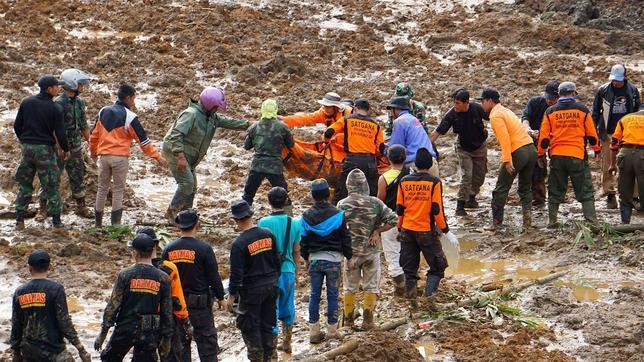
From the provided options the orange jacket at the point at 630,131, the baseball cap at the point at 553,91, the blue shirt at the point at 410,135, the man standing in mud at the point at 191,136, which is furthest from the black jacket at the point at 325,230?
the baseball cap at the point at 553,91

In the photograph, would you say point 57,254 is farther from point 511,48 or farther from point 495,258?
point 511,48

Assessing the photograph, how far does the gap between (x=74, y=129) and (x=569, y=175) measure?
594cm

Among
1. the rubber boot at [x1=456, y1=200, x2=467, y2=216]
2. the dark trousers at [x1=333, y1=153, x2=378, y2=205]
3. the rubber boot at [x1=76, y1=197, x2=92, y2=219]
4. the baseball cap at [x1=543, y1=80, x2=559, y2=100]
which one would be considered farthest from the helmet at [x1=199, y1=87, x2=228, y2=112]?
the baseball cap at [x1=543, y1=80, x2=559, y2=100]

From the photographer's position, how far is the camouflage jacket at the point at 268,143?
11.8 meters

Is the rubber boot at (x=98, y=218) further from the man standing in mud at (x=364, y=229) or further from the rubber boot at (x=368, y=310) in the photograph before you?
the rubber boot at (x=368, y=310)

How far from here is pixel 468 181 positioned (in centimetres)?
1331

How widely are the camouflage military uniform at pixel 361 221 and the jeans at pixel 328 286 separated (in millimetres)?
368

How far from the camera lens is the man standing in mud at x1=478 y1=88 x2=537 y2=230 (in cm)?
1226

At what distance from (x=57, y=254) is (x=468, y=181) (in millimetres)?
5224

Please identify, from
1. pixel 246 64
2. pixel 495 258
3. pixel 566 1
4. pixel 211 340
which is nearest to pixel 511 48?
pixel 566 1

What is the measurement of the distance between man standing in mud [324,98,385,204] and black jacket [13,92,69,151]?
3081 millimetres

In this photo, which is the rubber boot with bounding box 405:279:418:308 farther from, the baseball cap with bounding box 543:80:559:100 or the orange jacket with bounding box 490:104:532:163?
the baseball cap with bounding box 543:80:559:100

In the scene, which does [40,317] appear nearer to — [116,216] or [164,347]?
[164,347]

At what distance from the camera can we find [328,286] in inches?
348
